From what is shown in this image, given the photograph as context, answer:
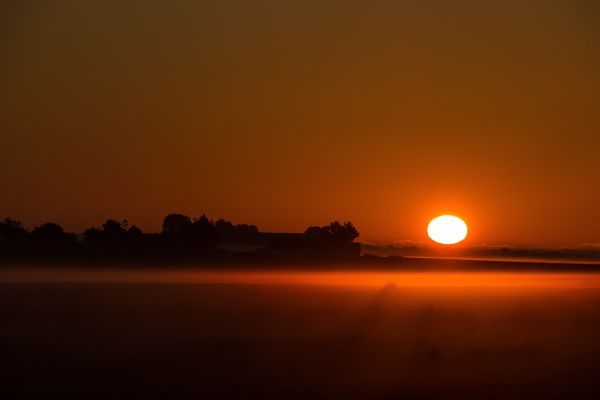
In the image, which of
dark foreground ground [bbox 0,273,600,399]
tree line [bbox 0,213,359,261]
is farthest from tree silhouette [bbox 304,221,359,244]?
dark foreground ground [bbox 0,273,600,399]

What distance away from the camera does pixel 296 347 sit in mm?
31734

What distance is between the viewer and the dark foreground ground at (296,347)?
81.3 ft

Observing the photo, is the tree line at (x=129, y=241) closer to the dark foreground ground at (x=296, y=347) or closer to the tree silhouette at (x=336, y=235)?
the tree silhouette at (x=336, y=235)

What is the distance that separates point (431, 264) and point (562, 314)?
77.1 metres

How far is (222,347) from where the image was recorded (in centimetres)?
3130

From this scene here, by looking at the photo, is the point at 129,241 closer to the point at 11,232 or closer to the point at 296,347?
the point at 11,232

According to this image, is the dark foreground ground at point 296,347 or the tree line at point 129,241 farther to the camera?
the tree line at point 129,241

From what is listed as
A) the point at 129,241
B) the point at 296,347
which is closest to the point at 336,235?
the point at 129,241

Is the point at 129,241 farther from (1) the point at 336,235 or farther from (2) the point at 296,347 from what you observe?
(2) the point at 296,347

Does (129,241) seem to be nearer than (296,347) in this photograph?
No

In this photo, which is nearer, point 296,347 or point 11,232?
point 296,347

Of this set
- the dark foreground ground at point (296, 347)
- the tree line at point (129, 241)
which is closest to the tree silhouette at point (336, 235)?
the tree line at point (129, 241)

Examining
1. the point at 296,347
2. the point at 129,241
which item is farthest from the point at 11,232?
the point at 296,347

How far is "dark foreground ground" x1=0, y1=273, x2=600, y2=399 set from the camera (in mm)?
24781
